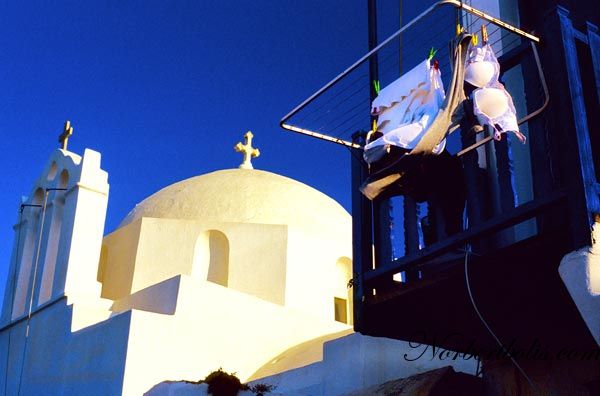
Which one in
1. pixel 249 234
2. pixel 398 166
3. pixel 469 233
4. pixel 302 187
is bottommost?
pixel 469 233

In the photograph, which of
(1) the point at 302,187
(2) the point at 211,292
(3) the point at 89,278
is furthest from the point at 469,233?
(1) the point at 302,187

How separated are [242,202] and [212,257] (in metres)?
2.02

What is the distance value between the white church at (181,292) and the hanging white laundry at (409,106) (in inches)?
158

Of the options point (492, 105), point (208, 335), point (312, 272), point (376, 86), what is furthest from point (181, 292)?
point (492, 105)

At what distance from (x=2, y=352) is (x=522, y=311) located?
13.1 metres

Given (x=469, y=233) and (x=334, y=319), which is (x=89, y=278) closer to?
(x=334, y=319)

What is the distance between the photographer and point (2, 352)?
16016 millimetres

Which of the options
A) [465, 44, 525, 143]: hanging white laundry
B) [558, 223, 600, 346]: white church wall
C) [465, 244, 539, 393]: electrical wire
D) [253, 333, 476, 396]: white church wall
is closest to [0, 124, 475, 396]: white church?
[253, 333, 476, 396]: white church wall

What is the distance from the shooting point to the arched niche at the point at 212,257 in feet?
55.9

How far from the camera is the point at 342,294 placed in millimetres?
18000

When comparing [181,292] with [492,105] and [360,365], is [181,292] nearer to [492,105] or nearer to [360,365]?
[360,365]

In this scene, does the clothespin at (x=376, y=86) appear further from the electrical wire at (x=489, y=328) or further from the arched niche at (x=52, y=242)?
the arched niche at (x=52, y=242)

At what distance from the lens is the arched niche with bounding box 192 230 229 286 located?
17047 mm

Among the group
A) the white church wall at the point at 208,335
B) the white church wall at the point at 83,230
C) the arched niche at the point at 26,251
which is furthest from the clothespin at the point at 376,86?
the arched niche at the point at 26,251
